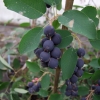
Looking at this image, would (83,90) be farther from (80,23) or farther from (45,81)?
(80,23)

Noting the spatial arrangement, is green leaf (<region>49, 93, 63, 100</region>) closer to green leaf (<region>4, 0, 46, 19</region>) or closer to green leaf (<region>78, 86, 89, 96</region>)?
green leaf (<region>78, 86, 89, 96</region>)

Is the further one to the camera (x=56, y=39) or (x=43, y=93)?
(x=43, y=93)

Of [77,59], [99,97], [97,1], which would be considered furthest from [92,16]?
[97,1]

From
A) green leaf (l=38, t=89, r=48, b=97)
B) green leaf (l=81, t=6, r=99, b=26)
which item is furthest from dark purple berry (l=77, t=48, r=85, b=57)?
green leaf (l=38, t=89, r=48, b=97)

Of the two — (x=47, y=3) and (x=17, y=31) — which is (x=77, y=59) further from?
(x=17, y=31)

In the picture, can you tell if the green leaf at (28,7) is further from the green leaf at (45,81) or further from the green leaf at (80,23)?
the green leaf at (45,81)

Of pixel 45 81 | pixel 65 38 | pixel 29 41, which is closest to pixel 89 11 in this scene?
pixel 65 38
